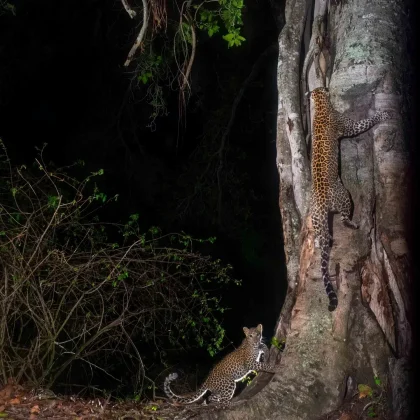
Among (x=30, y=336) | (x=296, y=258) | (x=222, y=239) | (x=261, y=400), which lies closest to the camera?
(x=261, y=400)

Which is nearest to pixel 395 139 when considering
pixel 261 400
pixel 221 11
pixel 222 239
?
pixel 261 400

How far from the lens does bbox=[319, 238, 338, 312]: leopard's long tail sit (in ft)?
19.9

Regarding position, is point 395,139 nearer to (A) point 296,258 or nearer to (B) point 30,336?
(A) point 296,258

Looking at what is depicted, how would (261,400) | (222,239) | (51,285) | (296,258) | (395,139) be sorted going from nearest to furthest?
(261,400) < (395,139) < (296,258) < (51,285) < (222,239)

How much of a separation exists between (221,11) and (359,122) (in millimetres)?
2716

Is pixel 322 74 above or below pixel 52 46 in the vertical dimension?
below

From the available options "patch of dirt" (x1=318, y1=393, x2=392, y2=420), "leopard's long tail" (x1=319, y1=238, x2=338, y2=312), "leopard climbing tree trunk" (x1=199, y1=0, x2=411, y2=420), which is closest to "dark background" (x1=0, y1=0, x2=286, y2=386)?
"leopard climbing tree trunk" (x1=199, y1=0, x2=411, y2=420)

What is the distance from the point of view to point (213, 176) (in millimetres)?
12070

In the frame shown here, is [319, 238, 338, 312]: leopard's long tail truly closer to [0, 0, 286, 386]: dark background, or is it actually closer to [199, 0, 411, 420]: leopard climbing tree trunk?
[199, 0, 411, 420]: leopard climbing tree trunk

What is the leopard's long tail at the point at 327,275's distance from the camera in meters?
6.08

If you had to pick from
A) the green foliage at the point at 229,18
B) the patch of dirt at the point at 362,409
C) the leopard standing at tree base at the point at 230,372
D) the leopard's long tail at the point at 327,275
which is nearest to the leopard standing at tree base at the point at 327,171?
the leopard's long tail at the point at 327,275

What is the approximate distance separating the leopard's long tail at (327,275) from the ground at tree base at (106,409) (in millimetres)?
696

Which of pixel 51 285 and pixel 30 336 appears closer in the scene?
pixel 51 285

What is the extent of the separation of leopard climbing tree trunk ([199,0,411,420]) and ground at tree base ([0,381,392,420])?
0.39 feet
